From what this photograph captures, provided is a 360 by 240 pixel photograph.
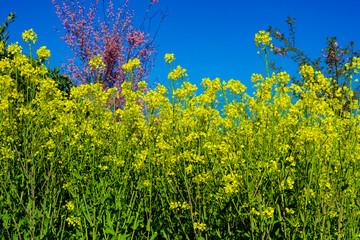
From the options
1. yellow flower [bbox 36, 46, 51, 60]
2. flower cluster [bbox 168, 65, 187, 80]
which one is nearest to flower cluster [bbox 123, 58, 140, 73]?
flower cluster [bbox 168, 65, 187, 80]

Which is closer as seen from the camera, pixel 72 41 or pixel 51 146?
pixel 51 146

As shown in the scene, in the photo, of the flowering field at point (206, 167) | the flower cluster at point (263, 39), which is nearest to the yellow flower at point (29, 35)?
the flowering field at point (206, 167)

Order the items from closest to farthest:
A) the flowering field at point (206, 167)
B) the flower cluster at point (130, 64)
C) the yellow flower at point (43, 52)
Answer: the flowering field at point (206, 167) < the flower cluster at point (130, 64) < the yellow flower at point (43, 52)

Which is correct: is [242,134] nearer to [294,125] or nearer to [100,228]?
[294,125]

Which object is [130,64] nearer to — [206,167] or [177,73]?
[177,73]

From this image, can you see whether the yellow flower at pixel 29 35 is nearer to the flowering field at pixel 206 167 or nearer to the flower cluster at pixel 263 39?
the flowering field at pixel 206 167

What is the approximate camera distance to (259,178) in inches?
141

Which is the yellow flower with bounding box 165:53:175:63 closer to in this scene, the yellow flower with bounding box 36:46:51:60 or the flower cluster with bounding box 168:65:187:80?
the flower cluster with bounding box 168:65:187:80

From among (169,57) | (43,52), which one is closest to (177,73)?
(169,57)

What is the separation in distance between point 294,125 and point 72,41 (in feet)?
27.6

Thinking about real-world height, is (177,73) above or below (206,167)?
above

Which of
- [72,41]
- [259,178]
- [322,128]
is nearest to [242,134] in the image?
[259,178]

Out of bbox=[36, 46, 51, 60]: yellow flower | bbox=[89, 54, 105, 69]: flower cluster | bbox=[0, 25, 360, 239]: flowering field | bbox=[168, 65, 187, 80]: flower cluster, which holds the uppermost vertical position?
bbox=[36, 46, 51, 60]: yellow flower

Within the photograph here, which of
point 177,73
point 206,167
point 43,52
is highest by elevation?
point 43,52
